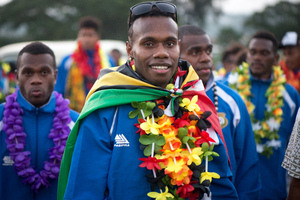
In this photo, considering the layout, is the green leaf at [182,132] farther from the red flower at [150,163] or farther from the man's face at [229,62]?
the man's face at [229,62]

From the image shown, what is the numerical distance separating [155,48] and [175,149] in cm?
80

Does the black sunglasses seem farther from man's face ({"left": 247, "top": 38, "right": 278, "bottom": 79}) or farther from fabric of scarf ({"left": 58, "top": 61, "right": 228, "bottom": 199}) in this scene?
man's face ({"left": 247, "top": 38, "right": 278, "bottom": 79})

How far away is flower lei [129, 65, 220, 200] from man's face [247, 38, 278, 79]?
9.47ft

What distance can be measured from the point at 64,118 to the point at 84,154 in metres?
1.50

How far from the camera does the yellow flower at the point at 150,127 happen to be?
2.71m

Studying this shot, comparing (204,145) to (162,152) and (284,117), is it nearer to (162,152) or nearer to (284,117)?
(162,152)

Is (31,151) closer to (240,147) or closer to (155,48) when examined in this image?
(155,48)

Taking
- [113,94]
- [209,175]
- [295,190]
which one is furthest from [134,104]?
[295,190]

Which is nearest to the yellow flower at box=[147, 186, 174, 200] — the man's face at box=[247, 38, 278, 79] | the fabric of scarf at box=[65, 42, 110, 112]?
the man's face at box=[247, 38, 278, 79]

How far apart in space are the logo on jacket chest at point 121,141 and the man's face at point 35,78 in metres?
1.64

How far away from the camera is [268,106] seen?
5.32 m

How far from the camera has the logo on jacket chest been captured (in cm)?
268

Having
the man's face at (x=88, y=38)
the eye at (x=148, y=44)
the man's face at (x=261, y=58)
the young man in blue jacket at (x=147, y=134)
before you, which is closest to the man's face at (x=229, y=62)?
the man's face at (x=88, y=38)

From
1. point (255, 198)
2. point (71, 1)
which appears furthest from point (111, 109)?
point (71, 1)
